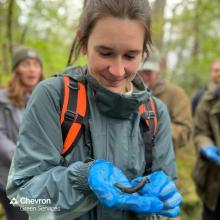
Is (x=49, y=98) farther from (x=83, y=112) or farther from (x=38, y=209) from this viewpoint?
(x=38, y=209)

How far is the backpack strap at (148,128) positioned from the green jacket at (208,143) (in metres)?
2.34

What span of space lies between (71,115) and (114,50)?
353 mm

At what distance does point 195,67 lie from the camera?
12.6 meters

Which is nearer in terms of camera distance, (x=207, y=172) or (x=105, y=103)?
(x=105, y=103)

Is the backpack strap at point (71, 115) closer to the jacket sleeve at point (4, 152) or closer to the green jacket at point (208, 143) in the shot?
the jacket sleeve at point (4, 152)

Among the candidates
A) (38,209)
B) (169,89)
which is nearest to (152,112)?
(38,209)

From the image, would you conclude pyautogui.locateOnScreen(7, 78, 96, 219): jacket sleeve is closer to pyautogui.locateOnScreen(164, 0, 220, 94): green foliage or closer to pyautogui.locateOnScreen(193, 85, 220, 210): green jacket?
pyautogui.locateOnScreen(193, 85, 220, 210): green jacket

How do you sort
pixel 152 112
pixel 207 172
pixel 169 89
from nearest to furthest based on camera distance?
pixel 152 112
pixel 207 172
pixel 169 89

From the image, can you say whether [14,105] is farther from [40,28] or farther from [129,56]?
[40,28]

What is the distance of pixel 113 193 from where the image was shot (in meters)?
1.45

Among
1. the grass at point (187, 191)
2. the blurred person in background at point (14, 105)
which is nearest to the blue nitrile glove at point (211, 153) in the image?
the blurred person in background at point (14, 105)

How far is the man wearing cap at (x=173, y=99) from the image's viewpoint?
4688mm

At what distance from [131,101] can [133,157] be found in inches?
10.5

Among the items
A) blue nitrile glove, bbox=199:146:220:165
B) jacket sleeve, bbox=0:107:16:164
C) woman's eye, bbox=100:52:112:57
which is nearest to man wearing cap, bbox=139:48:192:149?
blue nitrile glove, bbox=199:146:220:165
